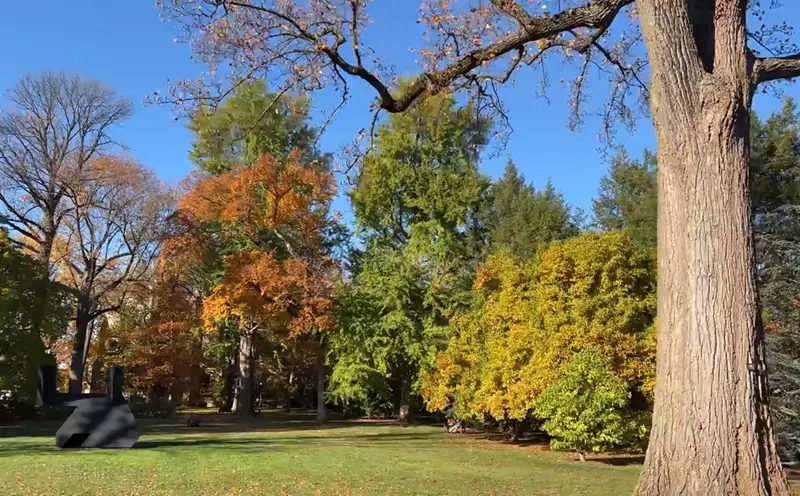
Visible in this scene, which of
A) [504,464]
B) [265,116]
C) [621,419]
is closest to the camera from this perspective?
[265,116]

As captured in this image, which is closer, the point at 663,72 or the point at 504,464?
the point at 663,72

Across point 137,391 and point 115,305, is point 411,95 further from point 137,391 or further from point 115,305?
point 137,391

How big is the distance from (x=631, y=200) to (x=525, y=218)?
5.65 meters

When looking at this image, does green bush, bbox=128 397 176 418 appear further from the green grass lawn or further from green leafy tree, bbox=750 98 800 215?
green leafy tree, bbox=750 98 800 215

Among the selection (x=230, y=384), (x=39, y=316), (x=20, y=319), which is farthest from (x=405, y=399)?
(x=20, y=319)

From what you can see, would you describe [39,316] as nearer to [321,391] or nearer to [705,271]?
[321,391]

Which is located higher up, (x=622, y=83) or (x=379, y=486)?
(x=622, y=83)

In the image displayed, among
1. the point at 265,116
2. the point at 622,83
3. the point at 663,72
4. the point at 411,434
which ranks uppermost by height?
the point at 622,83

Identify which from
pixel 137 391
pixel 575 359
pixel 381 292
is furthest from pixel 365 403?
pixel 575 359

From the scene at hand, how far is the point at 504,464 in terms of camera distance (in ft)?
57.6

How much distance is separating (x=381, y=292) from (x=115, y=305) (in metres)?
14.2

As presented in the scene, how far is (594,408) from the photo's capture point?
18.6 meters

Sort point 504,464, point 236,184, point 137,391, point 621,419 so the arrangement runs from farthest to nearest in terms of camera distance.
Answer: point 137,391
point 236,184
point 621,419
point 504,464

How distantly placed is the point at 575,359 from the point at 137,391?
31.6 meters
